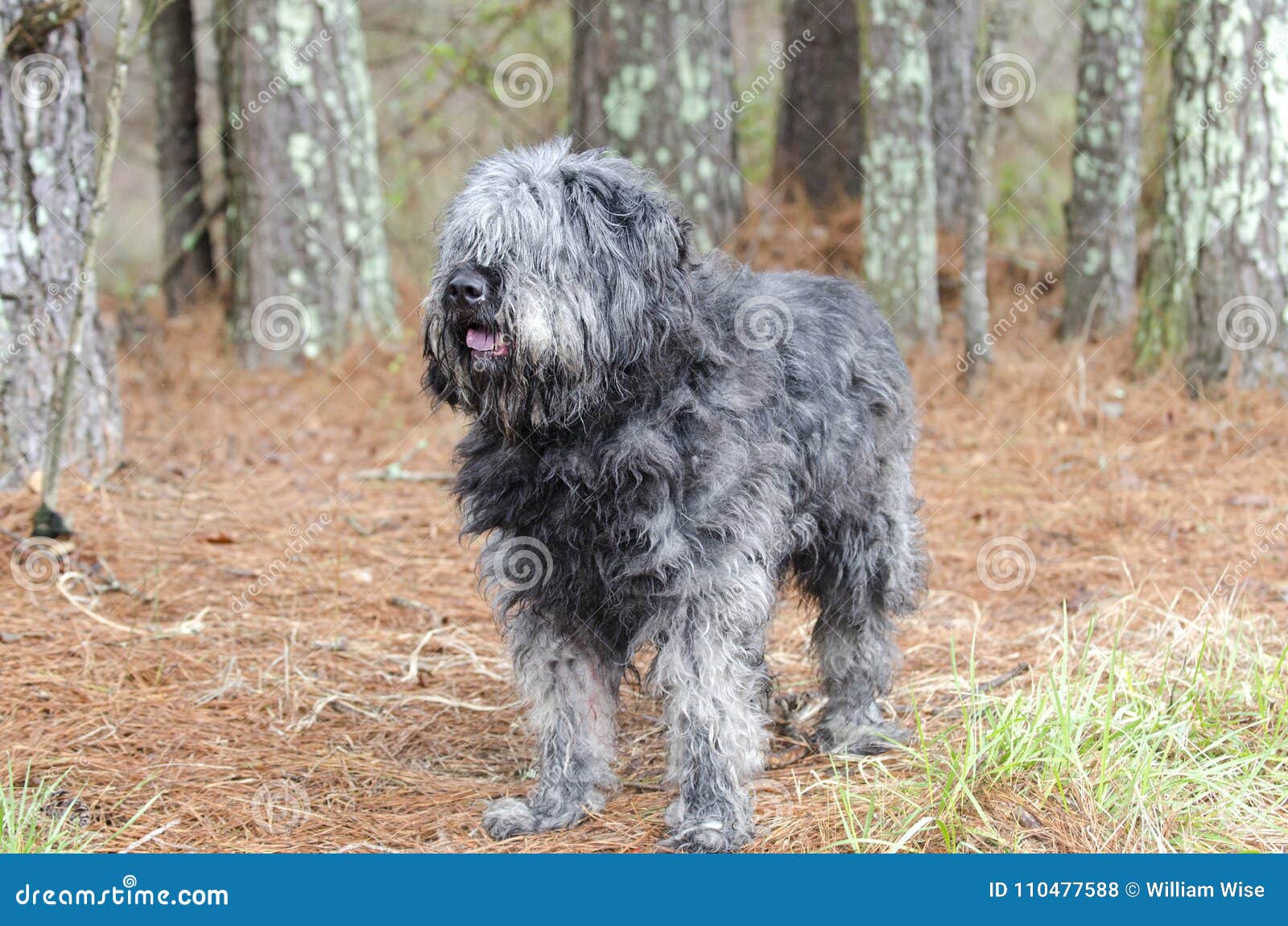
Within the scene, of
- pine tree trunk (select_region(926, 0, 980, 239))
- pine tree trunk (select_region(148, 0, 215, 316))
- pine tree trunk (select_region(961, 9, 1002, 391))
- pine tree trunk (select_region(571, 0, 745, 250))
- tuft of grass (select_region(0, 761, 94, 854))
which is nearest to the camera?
tuft of grass (select_region(0, 761, 94, 854))

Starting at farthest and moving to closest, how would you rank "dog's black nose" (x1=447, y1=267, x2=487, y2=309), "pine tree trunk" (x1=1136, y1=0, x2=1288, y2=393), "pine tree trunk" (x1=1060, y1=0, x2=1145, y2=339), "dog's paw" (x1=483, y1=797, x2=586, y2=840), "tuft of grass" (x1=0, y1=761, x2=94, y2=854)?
"pine tree trunk" (x1=1060, y1=0, x2=1145, y2=339)
"pine tree trunk" (x1=1136, y1=0, x2=1288, y2=393)
"dog's paw" (x1=483, y1=797, x2=586, y2=840)
"dog's black nose" (x1=447, y1=267, x2=487, y2=309)
"tuft of grass" (x1=0, y1=761, x2=94, y2=854)

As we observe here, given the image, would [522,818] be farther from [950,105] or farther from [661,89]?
[950,105]

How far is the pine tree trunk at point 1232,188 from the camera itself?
727cm

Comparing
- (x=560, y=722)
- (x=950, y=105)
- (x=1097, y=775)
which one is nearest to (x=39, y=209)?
(x=560, y=722)

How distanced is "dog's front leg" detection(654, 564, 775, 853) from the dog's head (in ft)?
2.19

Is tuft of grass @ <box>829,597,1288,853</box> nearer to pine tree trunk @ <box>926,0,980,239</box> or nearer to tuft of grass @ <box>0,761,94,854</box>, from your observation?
tuft of grass @ <box>0,761,94,854</box>

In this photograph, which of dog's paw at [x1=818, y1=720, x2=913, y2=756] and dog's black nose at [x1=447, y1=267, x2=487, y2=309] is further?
dog's paw at [x1=818, y1=720, x2=913, y2=756]

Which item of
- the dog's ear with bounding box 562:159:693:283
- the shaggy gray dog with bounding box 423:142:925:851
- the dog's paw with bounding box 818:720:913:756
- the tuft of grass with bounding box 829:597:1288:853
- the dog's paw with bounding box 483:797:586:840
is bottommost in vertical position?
the dog's paw with bounding box 818:720:913:756


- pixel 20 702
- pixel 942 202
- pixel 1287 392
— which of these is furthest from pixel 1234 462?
pixel 20 702

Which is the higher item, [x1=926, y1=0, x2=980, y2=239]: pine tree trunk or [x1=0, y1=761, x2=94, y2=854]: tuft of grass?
[x1=926, y1=0, x2=980, y2=239]: pine tree trunk

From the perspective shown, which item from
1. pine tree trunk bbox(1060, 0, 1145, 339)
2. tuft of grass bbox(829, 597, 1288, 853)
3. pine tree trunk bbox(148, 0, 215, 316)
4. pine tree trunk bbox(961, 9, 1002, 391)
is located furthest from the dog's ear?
pine tree trunk bbox(148, 0, 215, 316)

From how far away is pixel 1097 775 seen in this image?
11.0 feet

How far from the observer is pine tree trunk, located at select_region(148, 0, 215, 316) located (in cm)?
1071

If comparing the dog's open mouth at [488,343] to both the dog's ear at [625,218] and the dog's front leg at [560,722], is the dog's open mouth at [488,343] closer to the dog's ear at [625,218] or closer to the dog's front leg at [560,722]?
the dog's ear at [625,218]
